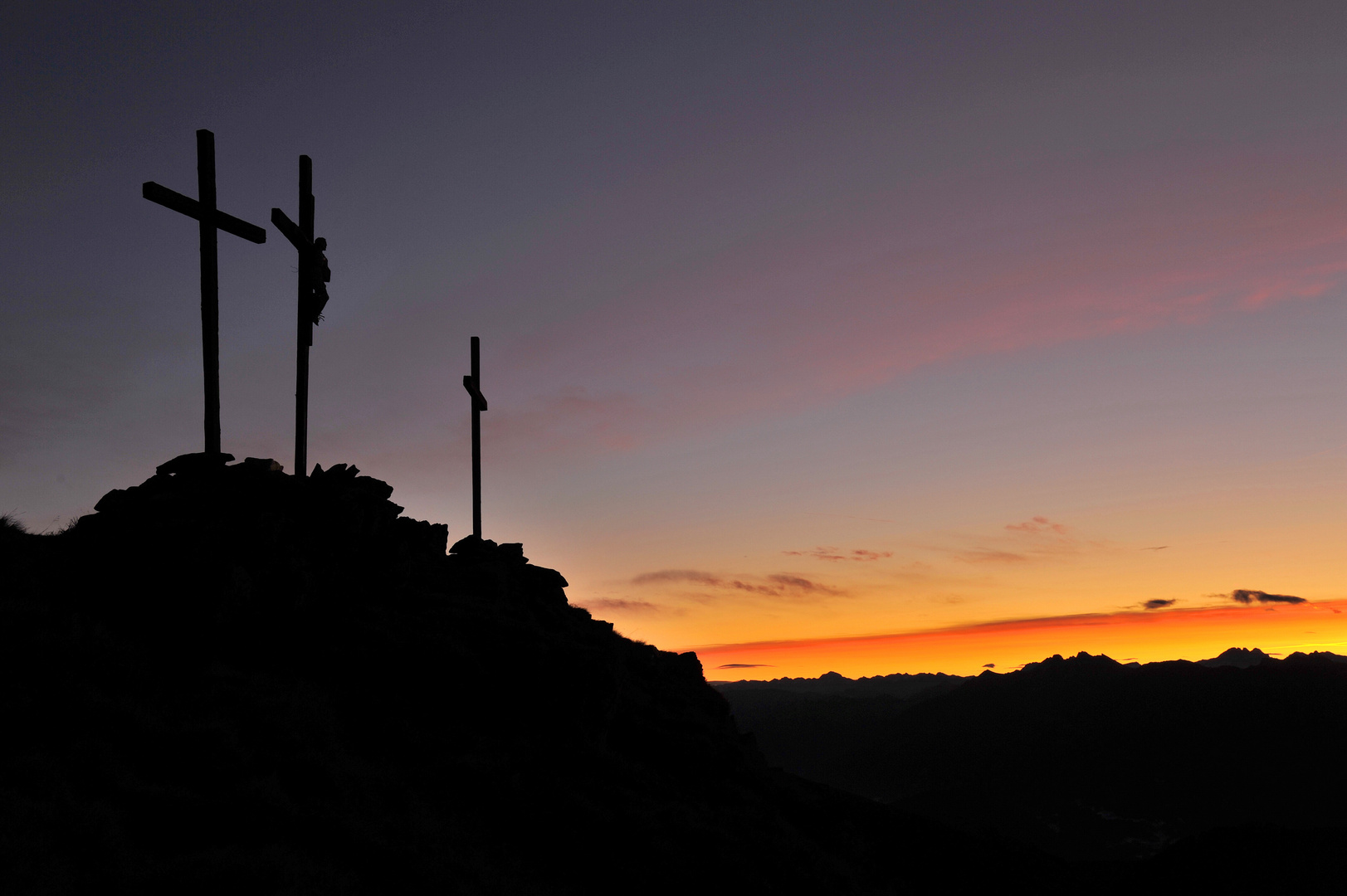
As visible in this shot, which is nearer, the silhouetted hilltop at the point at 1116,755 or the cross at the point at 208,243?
the cross at the point at 208,243

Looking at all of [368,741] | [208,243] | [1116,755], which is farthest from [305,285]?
[1116,755]

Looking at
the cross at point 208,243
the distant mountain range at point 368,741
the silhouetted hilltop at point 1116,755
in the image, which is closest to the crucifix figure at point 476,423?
the distant mountain range at point 368,741

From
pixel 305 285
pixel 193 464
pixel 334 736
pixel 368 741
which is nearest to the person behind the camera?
pixel 334 736

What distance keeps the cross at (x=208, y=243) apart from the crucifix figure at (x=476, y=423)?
10718 millimetres

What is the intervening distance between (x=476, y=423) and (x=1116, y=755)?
115495 millimetres

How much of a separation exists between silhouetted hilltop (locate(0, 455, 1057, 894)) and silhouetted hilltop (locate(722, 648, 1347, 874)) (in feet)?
189

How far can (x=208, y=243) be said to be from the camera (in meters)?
18.0

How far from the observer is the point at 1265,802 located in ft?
298

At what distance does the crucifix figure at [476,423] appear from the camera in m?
28.0

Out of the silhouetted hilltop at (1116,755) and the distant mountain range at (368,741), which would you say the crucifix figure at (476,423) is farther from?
the silhouetted hilltop at (1116,755)

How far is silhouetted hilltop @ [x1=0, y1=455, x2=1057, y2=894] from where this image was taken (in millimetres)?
10734

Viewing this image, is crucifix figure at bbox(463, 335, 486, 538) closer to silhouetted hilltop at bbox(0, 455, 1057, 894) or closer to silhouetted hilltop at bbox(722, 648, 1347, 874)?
silhouetted hilltop at bbox(0, 455, 1057, 894)

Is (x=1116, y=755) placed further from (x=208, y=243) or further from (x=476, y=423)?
(x=208, y=243)

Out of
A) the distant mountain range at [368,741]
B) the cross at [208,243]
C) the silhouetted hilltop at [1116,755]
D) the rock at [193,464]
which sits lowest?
the silhouetted hilltop at [1116,755]
